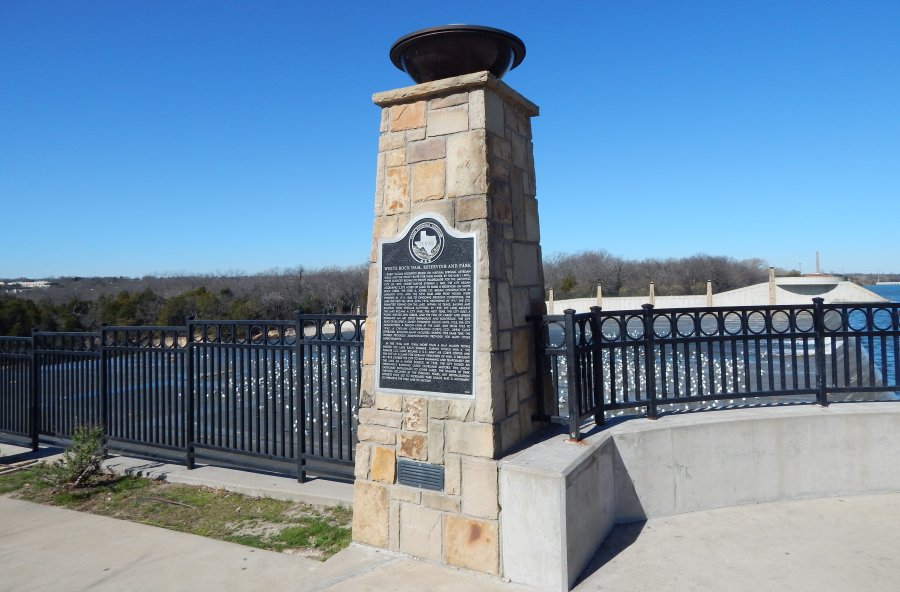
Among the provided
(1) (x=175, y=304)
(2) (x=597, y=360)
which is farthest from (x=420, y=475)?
(1) (x=175, y=304)

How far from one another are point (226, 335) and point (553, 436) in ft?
12.3

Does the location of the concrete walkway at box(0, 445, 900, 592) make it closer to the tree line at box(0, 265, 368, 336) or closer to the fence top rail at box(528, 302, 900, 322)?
the fence top rail at box(528, 302, 900, 322)

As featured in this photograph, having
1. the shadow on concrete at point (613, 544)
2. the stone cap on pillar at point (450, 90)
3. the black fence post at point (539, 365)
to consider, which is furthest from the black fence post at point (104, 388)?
the shadow on concrete at point (613, 544)

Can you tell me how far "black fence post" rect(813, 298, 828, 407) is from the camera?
447 cm

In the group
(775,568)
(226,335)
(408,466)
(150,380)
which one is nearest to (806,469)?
(775,568)

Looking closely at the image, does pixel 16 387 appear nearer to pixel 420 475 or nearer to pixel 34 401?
pixel 34 401

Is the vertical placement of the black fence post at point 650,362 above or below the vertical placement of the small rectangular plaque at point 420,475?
above

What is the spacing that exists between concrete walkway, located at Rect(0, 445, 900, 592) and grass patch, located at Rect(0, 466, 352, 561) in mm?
250

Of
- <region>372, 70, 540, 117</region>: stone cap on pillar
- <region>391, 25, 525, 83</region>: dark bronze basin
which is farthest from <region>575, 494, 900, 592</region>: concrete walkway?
<region>391, 25, 525, 83</region>: dark bronze basin

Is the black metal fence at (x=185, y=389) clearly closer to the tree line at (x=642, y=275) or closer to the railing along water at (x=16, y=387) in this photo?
the railing along water at (x=16, y=387)

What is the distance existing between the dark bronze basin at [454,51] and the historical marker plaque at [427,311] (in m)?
1.08

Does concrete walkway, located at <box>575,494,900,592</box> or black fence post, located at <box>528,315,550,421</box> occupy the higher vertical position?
black fence post, located at <box>528,315,550,421</box>

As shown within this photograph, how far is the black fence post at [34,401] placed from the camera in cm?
695

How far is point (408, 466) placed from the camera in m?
3.66
